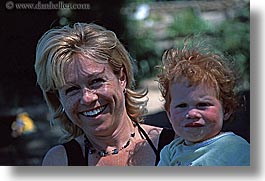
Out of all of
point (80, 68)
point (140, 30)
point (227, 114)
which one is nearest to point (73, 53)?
point (80, 68)

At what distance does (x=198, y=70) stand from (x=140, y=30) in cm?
31

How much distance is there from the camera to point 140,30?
3.41m

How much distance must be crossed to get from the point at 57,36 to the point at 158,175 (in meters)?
0.75

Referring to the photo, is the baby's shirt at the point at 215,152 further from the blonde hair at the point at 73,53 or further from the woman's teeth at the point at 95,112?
the woman's teeth at the point at 95,112

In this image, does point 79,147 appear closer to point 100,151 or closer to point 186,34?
point 100,151

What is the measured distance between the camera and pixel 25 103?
3430 millimetres

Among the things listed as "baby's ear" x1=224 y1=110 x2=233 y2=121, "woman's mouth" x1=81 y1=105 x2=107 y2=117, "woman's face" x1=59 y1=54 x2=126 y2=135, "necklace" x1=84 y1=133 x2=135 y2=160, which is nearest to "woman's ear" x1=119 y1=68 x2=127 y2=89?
"woman's face" x1=59 y1=54 x2=126 y2=135

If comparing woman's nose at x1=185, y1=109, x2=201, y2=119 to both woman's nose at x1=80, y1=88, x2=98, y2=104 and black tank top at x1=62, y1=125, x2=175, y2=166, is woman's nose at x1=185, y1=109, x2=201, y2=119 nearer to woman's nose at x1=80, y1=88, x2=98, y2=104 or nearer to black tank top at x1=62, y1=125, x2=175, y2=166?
black tank top at x1=62, y1=125, x2=175, y2=166

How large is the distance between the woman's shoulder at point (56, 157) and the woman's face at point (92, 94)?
142 mm

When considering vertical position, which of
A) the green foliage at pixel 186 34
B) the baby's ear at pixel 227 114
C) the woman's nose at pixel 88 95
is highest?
the green foliage at pixel 186 34

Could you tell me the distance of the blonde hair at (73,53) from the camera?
3.36 meters

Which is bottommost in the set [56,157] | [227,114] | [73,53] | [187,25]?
[56,157]

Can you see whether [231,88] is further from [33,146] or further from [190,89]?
[33,146]

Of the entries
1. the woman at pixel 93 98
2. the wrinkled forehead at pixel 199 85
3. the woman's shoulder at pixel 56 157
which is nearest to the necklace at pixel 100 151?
the woman at pixel 93 98
